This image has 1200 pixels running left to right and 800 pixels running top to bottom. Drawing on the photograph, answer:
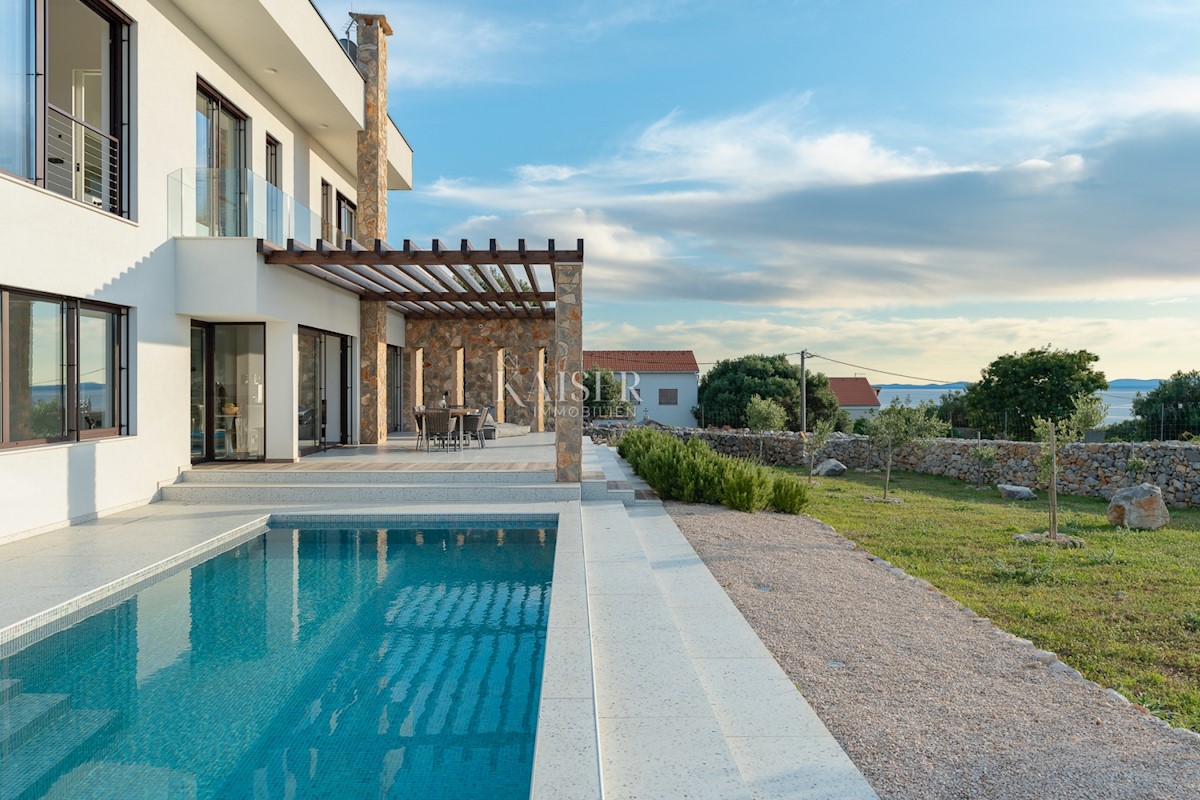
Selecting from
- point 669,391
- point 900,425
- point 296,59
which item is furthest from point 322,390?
point 669,391

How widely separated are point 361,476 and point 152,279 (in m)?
3.74

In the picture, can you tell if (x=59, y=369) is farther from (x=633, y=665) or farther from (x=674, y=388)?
(x=674, y=388)

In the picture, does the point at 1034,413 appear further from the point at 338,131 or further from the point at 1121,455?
the point at 338,131

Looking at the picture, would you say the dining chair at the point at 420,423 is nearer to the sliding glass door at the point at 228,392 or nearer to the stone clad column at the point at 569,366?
the sliding glass door at the point at 228,392

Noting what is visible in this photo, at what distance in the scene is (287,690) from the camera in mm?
4383

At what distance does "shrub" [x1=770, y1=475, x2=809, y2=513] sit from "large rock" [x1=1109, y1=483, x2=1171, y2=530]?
4584mm

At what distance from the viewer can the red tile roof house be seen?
179ft

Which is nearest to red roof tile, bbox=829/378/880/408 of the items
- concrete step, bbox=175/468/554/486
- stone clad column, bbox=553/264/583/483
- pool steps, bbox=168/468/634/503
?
stone clad column, bbox=553/264/583/483

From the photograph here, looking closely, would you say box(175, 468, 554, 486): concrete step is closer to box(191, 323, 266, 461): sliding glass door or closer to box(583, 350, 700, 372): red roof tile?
box(191, 323, 266, 461): sliding glass door

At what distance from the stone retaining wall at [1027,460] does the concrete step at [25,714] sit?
17.2 m

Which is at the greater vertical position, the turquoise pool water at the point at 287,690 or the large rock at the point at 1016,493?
the turquoise pool water at the point at 287,690

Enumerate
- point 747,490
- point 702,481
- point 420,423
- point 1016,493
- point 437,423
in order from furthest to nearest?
point 1016,493, point 420,423, point 437,423, point 702,481, point 747,490

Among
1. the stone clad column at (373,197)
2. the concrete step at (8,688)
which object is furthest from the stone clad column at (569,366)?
the concrete step at (8,688)

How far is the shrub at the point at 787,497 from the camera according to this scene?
449 inches
